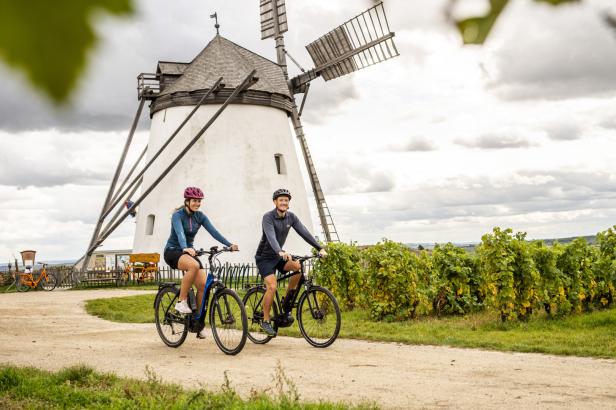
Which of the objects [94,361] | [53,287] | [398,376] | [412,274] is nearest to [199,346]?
[94,361]

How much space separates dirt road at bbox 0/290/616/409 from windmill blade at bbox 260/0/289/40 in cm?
2222

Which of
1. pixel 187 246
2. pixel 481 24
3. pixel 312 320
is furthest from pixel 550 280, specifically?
pixel 481 24

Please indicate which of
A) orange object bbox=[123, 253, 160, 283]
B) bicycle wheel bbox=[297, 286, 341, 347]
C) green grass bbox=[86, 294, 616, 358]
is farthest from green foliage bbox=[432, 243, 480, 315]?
orange object bbox=[123, 253, 160, 283]

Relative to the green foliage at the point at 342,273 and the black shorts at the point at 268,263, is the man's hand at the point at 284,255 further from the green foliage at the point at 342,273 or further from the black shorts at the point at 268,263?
the green foliage at the point at 342,273

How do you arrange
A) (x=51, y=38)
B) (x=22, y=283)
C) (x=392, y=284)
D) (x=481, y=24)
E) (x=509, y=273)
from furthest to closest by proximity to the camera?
1. (x=22, y=283)
2. (x=392, y=284)
3. (x=509, y=273)
4. (x=481, y=24)
5. (x=51, y=38)

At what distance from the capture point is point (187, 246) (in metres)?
7.93

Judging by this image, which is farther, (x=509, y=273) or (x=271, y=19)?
(x=271, y=19)

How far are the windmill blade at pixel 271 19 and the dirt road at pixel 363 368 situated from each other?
22225 mm

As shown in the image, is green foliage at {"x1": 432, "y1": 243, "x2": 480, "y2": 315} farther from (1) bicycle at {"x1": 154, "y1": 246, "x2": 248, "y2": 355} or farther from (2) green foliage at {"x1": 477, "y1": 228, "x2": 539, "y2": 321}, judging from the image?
(1) bicycle at {"x1": 154, "y1": 246, "x2": 248, "y2": 355}

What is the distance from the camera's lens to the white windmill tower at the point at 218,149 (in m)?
24.6

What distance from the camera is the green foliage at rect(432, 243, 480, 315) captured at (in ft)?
38.0

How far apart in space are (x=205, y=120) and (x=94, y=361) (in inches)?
713

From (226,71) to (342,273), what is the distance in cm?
1466

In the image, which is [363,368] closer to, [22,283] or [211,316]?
[211,316]
